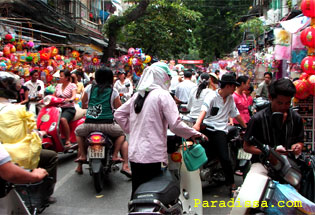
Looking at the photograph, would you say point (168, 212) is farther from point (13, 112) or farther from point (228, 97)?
point (228, 97)

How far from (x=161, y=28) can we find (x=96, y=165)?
65.7 ft

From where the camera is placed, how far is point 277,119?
8.62 feet

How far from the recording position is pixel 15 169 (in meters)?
2.12

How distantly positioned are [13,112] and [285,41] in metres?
5.87

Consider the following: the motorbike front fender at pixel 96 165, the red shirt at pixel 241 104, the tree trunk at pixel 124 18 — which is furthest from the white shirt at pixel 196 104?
the tree trunk at pixel 124 18

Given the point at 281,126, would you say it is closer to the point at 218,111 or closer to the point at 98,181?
the point at 218,111

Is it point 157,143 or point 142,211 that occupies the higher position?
point 157,143

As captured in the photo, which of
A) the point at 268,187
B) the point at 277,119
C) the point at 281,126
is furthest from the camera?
the point at 281,126

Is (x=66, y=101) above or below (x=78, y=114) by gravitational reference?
above

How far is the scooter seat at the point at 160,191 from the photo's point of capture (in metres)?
2.61

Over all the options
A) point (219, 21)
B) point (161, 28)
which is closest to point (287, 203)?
point (161, 28)

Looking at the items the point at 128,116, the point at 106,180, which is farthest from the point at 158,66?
the point at 106,180

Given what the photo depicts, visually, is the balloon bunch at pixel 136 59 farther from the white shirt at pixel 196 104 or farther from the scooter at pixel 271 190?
the scooter at pixel 271 190

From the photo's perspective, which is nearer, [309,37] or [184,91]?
[309,37]
